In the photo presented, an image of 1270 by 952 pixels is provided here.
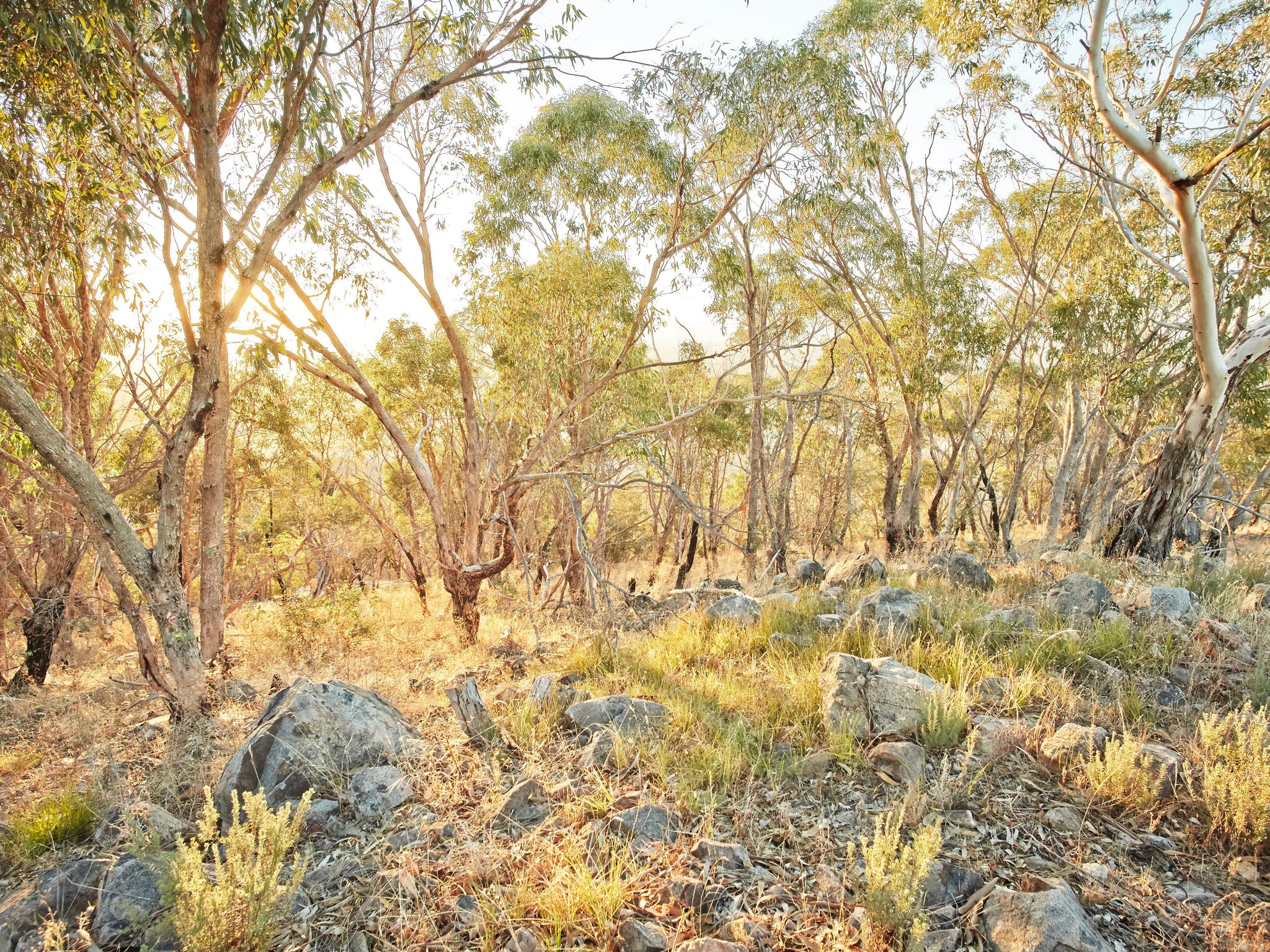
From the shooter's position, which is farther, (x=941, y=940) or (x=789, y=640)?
(x=789, y=640)

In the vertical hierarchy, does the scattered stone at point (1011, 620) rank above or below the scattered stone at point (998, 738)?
above

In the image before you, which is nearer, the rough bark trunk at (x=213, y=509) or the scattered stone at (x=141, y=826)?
the scattered stone at (x=141, y=826)

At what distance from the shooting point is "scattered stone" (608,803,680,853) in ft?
7.89

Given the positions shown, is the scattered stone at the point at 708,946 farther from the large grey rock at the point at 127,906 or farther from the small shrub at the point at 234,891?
the large grey rock at the point at 127,906

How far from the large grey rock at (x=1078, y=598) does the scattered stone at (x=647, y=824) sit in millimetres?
3443

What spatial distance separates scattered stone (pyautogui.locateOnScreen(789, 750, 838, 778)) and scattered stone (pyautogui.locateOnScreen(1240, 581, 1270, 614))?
12.8 ft

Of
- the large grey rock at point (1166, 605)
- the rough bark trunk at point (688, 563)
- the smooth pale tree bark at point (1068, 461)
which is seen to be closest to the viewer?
the large grey rock at point (1166, 605)

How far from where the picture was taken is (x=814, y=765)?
9.48 feet

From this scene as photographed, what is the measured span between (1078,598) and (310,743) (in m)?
5.27

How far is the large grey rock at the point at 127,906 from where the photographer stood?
79.6 inches

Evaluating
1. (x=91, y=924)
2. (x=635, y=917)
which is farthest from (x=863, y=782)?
(x=91, y=924)

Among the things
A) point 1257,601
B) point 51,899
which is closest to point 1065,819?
point 51,899

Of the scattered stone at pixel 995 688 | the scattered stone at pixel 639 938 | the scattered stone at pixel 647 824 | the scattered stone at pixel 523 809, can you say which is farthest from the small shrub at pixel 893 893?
the scattered stone at pixel 995 688

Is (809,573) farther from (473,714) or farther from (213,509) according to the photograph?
(213,509)
